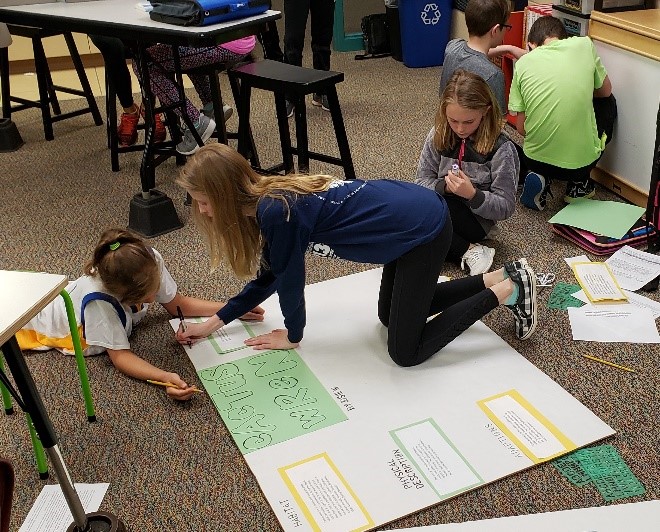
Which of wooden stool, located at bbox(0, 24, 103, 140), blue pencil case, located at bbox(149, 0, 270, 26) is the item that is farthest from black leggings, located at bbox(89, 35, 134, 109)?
blue pencil case, located at bbox(149, 0, 270, 26)

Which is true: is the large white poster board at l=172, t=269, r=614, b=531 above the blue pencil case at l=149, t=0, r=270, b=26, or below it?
below

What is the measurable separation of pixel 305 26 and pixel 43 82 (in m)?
1.43

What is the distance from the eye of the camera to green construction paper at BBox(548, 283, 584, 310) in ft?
7.19

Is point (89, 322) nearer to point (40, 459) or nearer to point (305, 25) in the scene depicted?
point (40, 459)

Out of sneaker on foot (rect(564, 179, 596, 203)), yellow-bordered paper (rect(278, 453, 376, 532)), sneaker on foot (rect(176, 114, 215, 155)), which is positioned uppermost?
sneaker on foot (rect(176, 114, 215, 155))

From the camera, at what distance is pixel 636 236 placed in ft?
8.21

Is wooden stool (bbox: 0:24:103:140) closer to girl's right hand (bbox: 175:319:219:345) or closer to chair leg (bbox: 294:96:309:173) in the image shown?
chair leg (bbox: 294:96:309:173)

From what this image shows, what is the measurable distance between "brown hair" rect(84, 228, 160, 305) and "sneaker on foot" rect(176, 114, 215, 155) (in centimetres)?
128

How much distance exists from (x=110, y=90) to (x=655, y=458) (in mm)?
2684

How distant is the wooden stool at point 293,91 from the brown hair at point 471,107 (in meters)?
0.56

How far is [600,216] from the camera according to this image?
263 centimetres

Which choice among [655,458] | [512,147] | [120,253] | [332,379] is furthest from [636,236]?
[120,253]

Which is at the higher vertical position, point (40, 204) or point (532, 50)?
point (532, 50)

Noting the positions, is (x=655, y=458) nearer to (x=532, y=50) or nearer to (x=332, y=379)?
(x=332, y=379)
